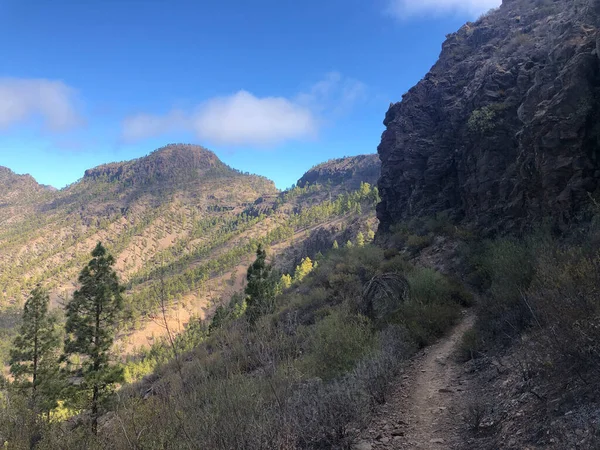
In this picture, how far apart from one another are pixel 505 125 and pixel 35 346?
3719 centimetres

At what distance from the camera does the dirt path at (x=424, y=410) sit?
226 inches

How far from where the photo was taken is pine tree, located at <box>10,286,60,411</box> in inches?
876

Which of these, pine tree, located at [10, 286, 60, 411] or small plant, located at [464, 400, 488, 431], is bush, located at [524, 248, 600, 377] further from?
pine tree, located at [10, 286, 60, 411]

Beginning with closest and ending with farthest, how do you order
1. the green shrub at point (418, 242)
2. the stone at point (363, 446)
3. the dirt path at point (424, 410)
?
the stone at point (363, 446) < the dirt path at point (424, 410) < the green shrub at point (418, 242)

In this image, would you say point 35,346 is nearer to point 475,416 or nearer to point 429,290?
point 429,290

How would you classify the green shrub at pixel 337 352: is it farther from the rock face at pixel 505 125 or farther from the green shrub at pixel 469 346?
the rock face at pixel 505 125

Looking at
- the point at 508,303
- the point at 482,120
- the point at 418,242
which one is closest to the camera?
the point at 508,303

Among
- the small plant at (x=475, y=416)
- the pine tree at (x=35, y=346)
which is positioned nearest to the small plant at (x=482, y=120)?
the small plant at (x=475, y=416)

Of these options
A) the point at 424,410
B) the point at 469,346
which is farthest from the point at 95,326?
the point at 469,346

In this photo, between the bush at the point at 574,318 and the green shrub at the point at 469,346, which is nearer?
the bush at the point at 574,318

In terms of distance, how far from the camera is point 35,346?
2275 cm

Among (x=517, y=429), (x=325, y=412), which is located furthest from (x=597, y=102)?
(x=325, y=412)

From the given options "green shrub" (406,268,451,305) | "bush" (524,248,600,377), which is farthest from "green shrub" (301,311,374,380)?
"green shrub" (406,268,451,305)

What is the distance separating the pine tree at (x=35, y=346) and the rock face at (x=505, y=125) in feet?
106
